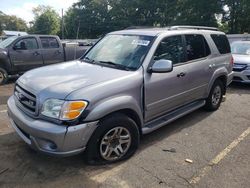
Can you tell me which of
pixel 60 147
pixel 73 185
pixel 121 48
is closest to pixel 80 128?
pixel 60 147

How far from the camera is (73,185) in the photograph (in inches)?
141

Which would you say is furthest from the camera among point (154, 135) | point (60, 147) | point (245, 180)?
point (154, 135)

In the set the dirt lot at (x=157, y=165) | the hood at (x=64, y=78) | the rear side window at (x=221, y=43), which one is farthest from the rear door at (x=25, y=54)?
the rear side window at (x=221, y=43)

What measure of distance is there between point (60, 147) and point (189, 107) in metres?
2.89

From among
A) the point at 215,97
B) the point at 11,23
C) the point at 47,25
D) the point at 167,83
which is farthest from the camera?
the point at 11,23

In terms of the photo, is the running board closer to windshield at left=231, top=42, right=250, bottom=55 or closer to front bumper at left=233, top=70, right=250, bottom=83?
front bumper at left=233, top=70, right=250, bottom=83

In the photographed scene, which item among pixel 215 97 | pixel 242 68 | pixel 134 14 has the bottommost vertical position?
pixel 215 97

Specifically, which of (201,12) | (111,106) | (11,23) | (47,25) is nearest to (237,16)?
(201,12)

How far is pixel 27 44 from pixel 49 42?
0.90 m

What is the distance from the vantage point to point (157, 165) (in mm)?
4109

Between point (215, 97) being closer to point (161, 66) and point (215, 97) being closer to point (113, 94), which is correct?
point (161, 66)

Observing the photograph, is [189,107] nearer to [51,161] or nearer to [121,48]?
[121,48]

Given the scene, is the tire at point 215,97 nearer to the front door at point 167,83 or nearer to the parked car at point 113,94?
the parked car at point 113,94

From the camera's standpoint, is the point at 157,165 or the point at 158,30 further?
the point at 158,30
